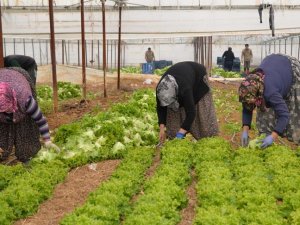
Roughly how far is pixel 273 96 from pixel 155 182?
6.60ft

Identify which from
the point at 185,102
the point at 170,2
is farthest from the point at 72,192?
the point at 170,2

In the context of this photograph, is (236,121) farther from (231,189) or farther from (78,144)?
(231,189)

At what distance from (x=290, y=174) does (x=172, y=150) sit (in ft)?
6.12

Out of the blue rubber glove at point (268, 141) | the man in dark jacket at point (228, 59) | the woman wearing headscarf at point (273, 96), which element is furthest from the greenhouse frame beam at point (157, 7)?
the man in dark jacket at point (228, 59)

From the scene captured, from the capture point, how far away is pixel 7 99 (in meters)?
6.31

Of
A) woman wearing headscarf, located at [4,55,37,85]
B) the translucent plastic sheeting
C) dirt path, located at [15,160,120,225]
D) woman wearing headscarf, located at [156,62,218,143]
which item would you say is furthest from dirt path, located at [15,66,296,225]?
the translucent plastic sheeting

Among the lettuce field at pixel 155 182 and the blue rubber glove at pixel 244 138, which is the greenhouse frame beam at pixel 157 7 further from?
the blue rubber glove at pixel 244 138

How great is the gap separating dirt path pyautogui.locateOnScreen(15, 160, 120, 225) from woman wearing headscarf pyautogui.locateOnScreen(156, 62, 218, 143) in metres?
1.14

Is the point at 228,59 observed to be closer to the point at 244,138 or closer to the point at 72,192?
the point at 244,138

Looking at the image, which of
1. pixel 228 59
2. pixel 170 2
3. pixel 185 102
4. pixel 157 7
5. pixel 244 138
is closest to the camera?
pixel 185 102

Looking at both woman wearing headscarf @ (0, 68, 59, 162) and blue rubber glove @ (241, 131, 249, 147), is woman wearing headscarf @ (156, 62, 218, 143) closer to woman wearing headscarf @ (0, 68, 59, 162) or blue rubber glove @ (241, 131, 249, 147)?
blue rubber glove @ (241, 131, 249, 147)

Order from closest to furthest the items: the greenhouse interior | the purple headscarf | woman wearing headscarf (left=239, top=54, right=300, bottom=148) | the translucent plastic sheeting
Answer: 1. the greenhouse interior
2. the purple headscarf
3. woman wearing headscarf (left=239, top=54, right=300, bottom=148)
4. the translucent plastic sheeting

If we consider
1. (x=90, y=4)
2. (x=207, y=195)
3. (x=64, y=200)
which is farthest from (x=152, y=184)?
(x=90, y=4)

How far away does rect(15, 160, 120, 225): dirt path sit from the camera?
5816 millimetres
